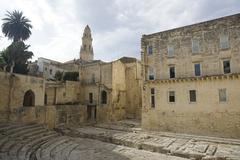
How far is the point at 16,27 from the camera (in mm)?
33219

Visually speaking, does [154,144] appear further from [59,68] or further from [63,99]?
[59,68]

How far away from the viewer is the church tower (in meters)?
54.1

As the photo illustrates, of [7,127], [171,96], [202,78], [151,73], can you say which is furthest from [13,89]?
[202,78]

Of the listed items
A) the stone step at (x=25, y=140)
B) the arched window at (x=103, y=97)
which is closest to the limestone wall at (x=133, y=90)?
the arched window at (x=103, y=97)

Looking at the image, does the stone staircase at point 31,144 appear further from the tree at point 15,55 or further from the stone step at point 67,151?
the tree at point 15,55

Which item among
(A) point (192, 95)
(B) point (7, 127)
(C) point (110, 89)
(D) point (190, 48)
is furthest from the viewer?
(C) point (110, 89)

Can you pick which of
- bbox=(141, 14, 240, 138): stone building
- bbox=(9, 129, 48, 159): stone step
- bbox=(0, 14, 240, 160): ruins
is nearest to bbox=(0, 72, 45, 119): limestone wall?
bbox=(0, 14, 240, 160): ruins

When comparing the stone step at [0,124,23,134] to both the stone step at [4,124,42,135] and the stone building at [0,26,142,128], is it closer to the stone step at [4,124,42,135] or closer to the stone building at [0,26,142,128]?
the stone step at [4,124,42,135]

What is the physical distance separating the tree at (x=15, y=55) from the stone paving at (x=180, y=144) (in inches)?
605

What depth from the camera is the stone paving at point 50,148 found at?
13541 millimetres

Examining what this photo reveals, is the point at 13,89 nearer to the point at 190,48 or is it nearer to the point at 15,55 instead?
the point at 15,55

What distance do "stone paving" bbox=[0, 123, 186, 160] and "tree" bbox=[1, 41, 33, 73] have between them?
1516cm

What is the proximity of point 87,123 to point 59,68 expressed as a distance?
22.2 meters

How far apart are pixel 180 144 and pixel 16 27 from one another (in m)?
31.8
